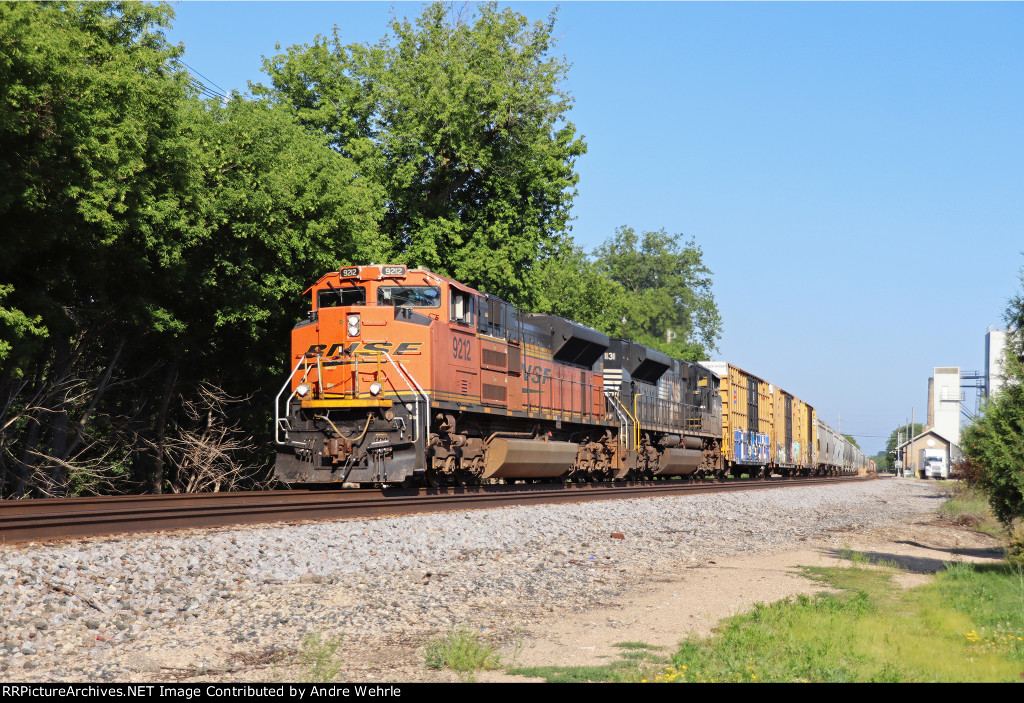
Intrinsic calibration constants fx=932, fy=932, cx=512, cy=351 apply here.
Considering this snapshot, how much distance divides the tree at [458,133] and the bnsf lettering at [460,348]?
11.7m

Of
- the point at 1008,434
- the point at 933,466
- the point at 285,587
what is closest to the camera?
the point at 285,587

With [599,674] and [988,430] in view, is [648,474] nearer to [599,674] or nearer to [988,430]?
[988,430]

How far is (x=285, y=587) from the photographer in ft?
29.2

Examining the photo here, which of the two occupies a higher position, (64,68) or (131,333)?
(64,68)

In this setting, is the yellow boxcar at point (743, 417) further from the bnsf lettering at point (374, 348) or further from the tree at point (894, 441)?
the tree at point (894, 441)

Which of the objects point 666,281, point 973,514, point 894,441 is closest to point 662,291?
point 666,281

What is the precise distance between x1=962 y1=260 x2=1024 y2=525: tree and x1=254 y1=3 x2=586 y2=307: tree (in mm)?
19309

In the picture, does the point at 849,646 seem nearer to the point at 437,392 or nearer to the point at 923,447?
the point at 437,392

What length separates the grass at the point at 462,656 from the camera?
6305mm

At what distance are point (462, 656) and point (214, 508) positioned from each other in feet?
24.3

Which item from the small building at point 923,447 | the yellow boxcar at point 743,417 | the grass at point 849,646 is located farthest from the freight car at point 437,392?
the small building at point 923,447
